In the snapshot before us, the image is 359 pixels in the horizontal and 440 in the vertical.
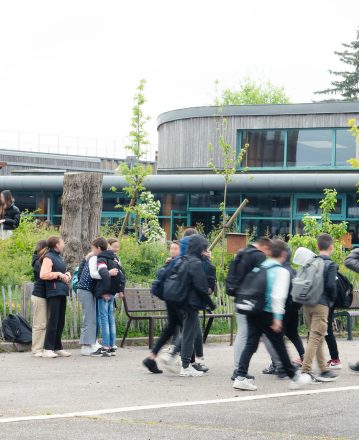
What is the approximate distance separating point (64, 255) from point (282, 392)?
823 centimetres

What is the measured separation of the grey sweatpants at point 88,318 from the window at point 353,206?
23.3 metres

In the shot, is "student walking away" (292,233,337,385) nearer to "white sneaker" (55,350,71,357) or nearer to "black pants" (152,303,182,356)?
"black pants" (152,303,182,356)

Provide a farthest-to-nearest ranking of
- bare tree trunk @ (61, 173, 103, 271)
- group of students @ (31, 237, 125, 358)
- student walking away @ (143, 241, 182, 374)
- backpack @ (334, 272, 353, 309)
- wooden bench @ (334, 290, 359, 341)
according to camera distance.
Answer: bare tree trunk @ (61, 173, 103, 271)
wooden bench @ (334, 290, 359, 341)
group of students @ (31, 237, 125, 358)
backpack @ (334, 272, 353, 309)
student walking away @ (143, 241, 182, 374)

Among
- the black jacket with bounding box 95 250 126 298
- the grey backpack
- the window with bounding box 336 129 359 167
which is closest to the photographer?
the grey backpack

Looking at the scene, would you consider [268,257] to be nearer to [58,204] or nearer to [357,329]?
[357,329]

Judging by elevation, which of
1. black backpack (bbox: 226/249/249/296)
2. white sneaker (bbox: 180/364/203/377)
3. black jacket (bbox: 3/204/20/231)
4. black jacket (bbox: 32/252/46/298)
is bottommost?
white sneaker (bbox: 180/364/203/377)

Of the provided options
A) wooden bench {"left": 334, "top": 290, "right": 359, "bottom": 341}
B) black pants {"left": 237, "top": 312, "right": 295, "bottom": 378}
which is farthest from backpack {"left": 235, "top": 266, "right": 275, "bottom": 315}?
wooden bench {"left": 334, "top": 290, "right": 359, "bottom": 341}

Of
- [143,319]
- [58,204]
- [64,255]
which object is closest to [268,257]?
[143,319]

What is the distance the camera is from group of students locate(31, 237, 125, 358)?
14062mm

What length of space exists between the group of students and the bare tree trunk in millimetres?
3296

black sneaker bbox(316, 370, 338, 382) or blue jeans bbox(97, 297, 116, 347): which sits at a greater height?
blue jeans bbox(97, 297, 116, 347)

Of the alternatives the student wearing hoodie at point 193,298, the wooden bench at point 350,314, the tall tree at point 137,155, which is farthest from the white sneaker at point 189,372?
the tall tree at point 137,155

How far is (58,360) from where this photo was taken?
13672 millimetres

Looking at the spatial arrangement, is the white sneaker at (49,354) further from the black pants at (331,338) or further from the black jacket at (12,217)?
the black pants at (331,338)
